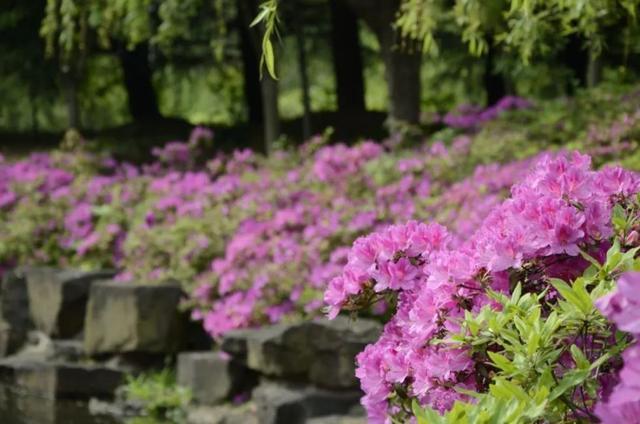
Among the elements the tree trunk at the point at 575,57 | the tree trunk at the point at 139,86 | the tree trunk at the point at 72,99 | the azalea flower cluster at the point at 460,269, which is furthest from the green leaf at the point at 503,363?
the tree trunk at the point at 139,86

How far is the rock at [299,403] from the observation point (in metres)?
6.85

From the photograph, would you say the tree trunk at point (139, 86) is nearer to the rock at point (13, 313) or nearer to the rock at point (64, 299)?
Answer: the rock at point (13, 313)

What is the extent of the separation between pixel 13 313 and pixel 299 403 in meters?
4.33

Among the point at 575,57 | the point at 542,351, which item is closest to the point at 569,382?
the point at 542,351

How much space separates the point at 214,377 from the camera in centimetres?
780

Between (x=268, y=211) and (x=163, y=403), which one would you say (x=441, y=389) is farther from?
(x=268, y=211)

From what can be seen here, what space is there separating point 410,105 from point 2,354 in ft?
17.3

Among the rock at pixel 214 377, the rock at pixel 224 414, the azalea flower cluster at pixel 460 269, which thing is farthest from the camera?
the rock at pixel 214 377

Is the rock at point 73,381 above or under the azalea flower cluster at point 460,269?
under

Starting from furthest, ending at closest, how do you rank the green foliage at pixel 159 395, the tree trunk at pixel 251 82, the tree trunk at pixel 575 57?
the tree trunk at pixel 251 82, the tree trunk at pixel 575 57, the green foliage at pixel 159 395

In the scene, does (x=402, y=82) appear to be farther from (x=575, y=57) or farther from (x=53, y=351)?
(x=575, y=57)

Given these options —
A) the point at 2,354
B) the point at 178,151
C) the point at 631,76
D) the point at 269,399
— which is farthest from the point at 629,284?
the point at 631,76

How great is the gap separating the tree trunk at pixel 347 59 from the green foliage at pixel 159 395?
11.1m

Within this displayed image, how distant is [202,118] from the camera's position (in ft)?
98.2
